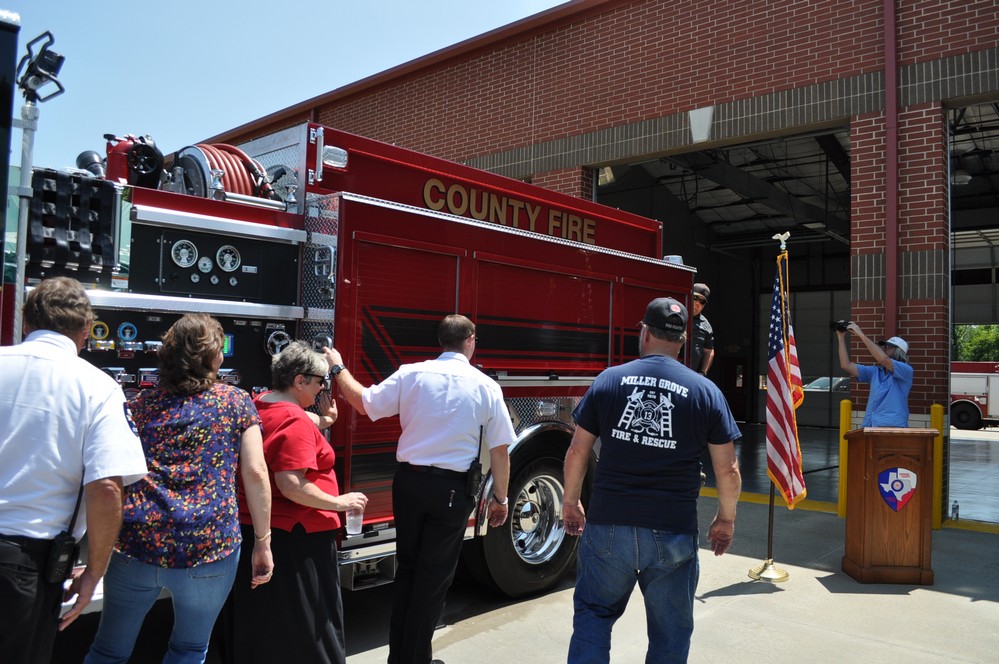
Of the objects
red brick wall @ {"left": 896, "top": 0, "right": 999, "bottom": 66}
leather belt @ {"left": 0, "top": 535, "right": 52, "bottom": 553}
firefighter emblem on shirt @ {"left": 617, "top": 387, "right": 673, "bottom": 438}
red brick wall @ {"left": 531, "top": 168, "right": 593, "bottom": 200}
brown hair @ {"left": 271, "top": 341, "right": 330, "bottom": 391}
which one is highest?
red brick wall @ {"left": 896, "top": 0, "right": 999, "bottom": 66}

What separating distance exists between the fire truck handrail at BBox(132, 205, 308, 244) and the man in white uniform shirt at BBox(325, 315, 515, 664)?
80cm

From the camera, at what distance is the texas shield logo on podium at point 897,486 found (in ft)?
20.1

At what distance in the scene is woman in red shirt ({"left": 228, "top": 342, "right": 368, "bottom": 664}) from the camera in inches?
129

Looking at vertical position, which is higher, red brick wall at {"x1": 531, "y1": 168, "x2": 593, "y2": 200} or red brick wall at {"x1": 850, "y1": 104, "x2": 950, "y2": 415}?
red brick wall at {"x1": 531, "y1": 168, "x2": 593, "y2": 200}

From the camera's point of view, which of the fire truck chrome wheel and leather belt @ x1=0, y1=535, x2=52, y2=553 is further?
the fire truck chrome wheel

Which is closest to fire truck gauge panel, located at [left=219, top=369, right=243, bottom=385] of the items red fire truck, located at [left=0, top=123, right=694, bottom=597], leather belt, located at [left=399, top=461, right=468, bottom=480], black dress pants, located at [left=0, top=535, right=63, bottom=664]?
red fire truck, located at [left=0, top=123, right=694, bottom=597]

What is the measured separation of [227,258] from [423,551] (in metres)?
1.76

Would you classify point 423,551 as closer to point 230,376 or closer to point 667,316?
point 230,376

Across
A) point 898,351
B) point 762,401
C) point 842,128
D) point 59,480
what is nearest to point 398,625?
point 59,480

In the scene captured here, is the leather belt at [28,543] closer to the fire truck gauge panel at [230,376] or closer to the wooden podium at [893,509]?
the fire truck gauge panel at [230,376]

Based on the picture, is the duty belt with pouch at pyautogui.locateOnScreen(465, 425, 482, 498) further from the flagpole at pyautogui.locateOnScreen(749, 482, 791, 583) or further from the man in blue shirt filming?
the man in blue shirt filming

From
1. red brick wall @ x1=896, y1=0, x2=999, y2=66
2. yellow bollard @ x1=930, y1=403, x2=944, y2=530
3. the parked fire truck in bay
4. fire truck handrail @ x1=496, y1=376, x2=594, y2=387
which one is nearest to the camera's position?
fire truck handrail @ x1=496, y1=376, x2=594, y2=387

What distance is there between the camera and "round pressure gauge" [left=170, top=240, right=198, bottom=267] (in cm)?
385

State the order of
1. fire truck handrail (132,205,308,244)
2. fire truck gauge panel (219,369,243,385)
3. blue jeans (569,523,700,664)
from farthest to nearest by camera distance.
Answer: fire truck gauge panel (219,369,243,385), fire truck handrail (132,205,308,244), blue jeans (569,523,700,664)
